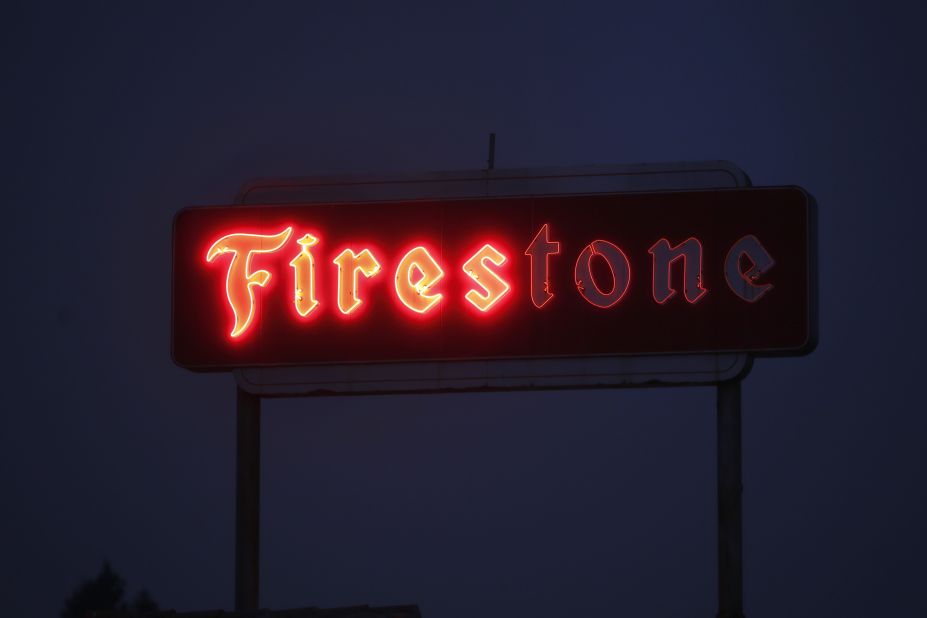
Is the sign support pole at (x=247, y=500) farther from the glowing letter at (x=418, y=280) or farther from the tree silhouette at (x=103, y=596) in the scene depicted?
the tree silhouette at (x=103, y=596)

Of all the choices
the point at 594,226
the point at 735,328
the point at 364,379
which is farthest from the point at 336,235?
the point at 735,328

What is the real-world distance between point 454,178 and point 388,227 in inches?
33.5

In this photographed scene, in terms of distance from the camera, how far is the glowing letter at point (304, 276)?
15617 millimetres

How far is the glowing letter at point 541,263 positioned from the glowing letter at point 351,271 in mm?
1622

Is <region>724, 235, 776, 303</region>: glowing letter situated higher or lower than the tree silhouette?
higher

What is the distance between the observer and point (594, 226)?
50.0ft

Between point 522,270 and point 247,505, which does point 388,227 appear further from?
point 247,505

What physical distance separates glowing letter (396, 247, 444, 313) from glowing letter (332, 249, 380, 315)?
0.29 metres

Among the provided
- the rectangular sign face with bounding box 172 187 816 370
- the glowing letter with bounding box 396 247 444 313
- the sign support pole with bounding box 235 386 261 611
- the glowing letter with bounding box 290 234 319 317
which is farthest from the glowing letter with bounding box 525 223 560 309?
the sign support pole with bounding box 235 386 261 611

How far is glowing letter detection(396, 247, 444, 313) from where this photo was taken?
1546 centimetres

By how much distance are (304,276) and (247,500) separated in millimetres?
2372

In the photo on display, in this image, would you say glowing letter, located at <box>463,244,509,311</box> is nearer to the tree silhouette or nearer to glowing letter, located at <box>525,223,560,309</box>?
glowing letter, located at <box>525,223,560,309</box>

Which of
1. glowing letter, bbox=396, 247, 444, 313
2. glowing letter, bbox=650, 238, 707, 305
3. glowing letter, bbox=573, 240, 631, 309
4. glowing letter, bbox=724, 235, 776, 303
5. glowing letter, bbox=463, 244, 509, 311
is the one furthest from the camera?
glowing letter, bbox=396, 247, 444, 313

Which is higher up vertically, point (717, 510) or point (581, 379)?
point (581, 379)
